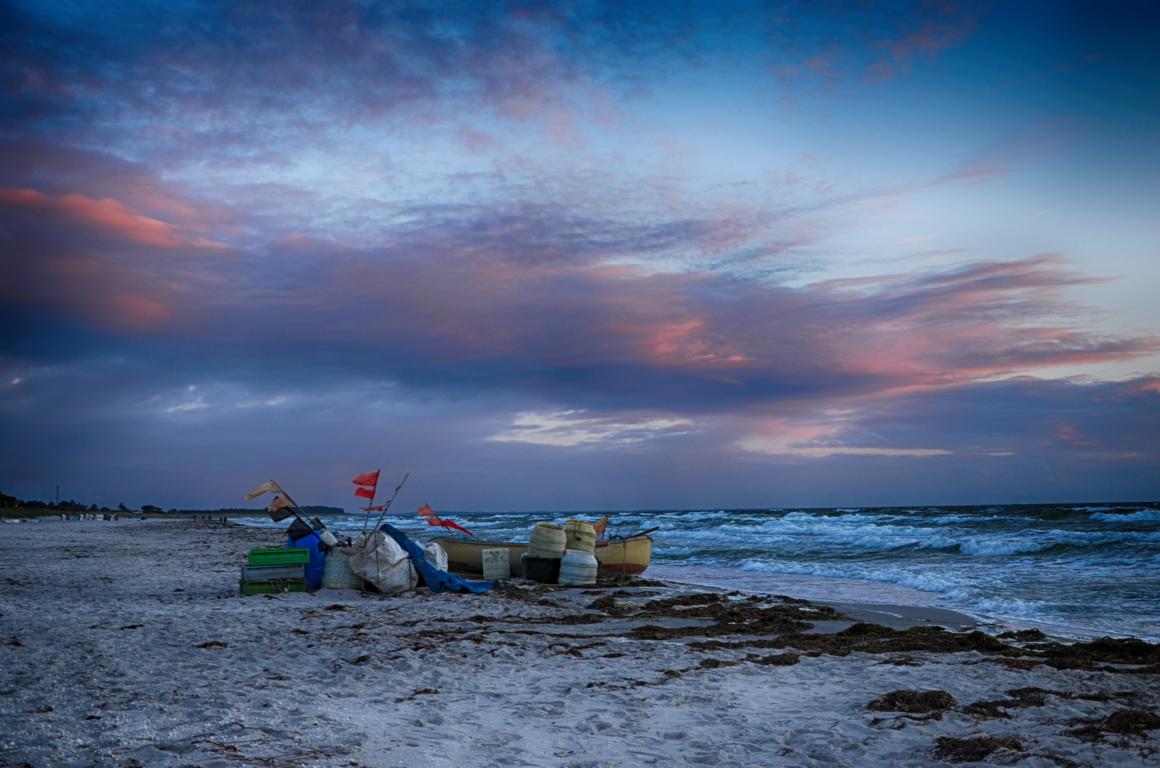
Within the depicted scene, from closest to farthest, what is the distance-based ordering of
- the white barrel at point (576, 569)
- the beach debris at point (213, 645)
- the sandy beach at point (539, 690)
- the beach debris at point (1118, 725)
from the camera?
1. the sandy beach at point (539, 690)
2. the beach debris at point (1118, 725)
3. the beach debris at point (213, 645)
4. the white barrel at point (576, 569)

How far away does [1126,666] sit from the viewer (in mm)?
9242

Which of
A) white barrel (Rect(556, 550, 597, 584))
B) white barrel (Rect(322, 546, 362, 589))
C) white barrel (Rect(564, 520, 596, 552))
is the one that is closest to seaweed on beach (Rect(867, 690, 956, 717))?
white barrel (Rect(322, 546, 362, 589))

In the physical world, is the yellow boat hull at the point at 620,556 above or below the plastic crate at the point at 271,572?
below

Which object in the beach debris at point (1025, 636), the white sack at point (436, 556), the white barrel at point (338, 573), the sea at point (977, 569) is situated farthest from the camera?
→ the white sack at point (436, 556)

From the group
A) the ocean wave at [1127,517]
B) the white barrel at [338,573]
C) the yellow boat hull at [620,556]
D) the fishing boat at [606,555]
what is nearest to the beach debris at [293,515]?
the white barrel at [338,573]

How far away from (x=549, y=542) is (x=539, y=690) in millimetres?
11085

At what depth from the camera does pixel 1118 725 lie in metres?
6.46

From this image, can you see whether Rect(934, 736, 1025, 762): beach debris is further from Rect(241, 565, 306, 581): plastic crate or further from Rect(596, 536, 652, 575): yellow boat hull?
Rect(596, 536, 652, 575): yellow boat hull

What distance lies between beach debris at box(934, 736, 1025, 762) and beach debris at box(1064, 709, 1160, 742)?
63cm

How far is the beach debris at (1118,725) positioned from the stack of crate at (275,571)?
44.1 ft

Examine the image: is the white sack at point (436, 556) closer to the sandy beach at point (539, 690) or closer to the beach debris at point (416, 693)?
the sandy beach at point (539, 690)

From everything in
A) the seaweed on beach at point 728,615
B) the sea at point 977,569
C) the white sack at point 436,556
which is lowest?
the sea at point 977,569

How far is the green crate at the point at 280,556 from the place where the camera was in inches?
616

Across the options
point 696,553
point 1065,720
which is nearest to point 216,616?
point 1065,720
